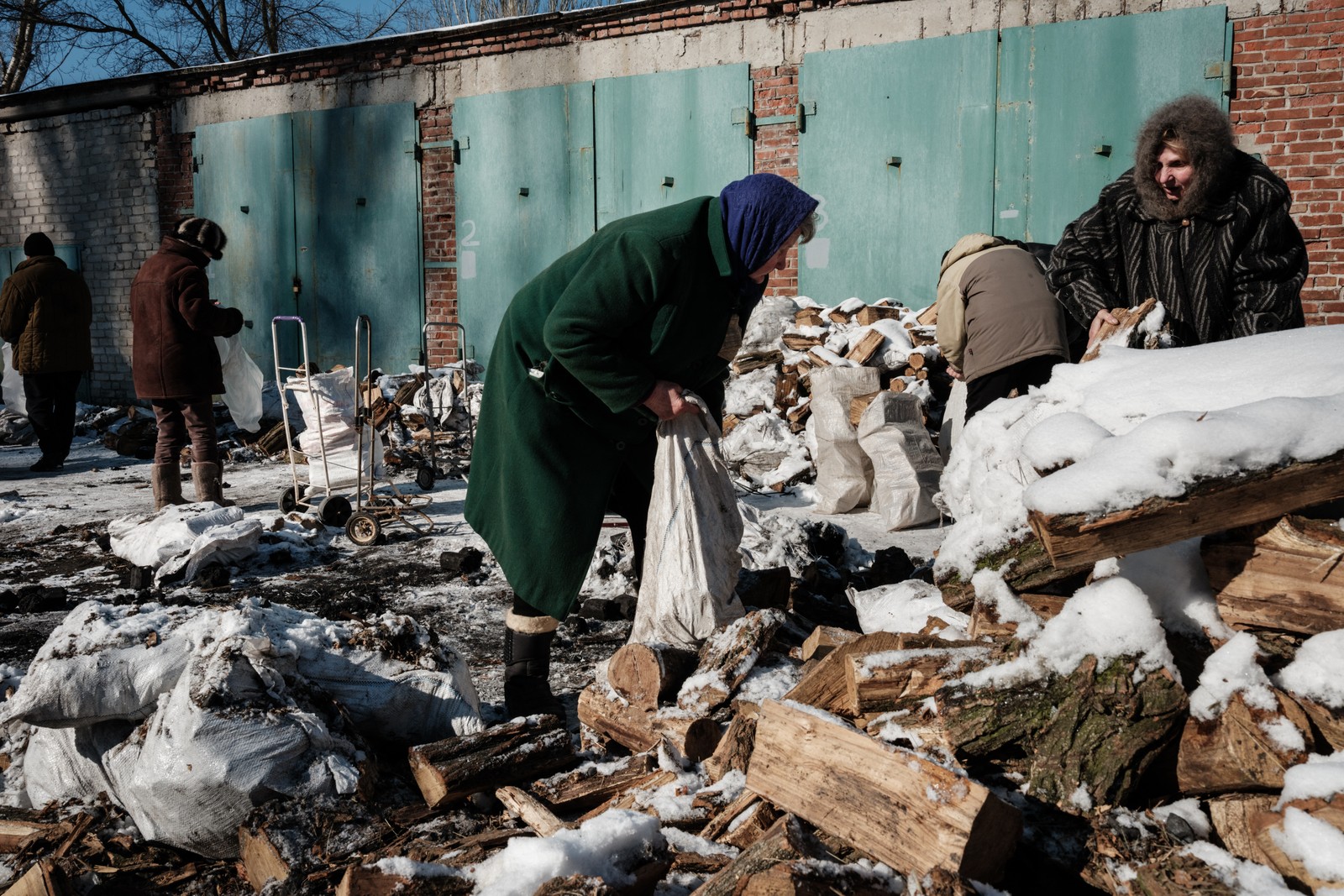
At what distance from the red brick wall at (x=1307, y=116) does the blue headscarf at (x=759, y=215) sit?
6.53 metres

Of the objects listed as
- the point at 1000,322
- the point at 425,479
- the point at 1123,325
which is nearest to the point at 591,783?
the point at 1123,325

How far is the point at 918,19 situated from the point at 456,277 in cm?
548

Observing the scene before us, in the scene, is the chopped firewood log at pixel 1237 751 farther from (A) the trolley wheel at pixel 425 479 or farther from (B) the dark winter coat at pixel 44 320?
(B) the dark winter coat at pixel 44 320

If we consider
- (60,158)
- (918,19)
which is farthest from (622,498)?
(60,158)

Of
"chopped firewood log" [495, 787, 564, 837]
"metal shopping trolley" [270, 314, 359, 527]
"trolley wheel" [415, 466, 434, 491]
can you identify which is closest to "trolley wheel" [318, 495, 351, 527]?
"metal shopping trolley" [270, 314, 359, 527]

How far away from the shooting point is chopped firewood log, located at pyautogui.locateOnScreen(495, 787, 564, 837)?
2352 mm

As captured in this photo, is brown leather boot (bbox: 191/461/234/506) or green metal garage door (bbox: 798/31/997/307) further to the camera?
green metal garage door (bbox: 798/31/997/307)

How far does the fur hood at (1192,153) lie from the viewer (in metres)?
3.33

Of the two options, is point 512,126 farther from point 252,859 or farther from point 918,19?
point 252,859

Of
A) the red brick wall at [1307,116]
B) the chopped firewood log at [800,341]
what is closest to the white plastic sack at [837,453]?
the chopped firewood log at [800,341]

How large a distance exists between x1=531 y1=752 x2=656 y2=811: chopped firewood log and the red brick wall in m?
7.26

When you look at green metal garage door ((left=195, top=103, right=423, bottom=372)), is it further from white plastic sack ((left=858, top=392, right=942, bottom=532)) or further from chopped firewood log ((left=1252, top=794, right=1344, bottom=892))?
chopped firewood log ((left=1252, top=794, right=1344, bottom=892))

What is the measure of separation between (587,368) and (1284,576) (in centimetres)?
171

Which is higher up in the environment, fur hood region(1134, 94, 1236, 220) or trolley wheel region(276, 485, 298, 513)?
fur hood region(1134, 94, 1236, 220)
